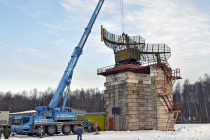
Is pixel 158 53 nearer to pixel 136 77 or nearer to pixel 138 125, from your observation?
pixel 136 77

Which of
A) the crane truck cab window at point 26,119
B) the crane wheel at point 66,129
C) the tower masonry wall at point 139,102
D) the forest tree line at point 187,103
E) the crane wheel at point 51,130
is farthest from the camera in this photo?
the forest tree line at point 187,103

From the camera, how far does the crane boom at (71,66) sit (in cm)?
2688

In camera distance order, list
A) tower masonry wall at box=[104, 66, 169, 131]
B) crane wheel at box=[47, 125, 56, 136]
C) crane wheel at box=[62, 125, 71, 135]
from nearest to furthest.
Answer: crane wheel at box=[47, 125, 56, 136] → crane wheel at box=[62, 125, 71, 135] → tower masonry wall at box=[104, 66, 169, 131]

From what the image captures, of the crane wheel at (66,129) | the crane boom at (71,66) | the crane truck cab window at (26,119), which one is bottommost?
the crane wheel at (66,129)

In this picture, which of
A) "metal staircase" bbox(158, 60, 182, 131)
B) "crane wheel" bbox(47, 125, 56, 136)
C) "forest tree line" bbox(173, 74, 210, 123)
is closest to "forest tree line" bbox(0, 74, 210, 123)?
"forest tree line" bbox(173, 74, 210, 123)

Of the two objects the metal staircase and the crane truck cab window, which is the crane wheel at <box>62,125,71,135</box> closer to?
the crane truck cab window

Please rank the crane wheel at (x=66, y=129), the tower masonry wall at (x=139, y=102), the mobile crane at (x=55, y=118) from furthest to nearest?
the tower masonry wall at (x=139, y=102) → the crane wheel at (x=66, y=129) → the mobile crane at (x=55, y=118)

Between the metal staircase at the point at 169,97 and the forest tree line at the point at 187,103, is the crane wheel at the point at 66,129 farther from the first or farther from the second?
the forest tree line at the point at 187,103

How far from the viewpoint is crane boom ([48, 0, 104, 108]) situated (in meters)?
26.9

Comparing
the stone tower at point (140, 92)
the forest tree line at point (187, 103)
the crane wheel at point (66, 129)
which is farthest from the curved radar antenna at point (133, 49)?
the forest tree line at point (187, 103)

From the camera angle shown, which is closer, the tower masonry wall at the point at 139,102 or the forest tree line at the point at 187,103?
the tower masonry wall at the point at 139,102

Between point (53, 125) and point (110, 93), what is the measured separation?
1090 centimetres

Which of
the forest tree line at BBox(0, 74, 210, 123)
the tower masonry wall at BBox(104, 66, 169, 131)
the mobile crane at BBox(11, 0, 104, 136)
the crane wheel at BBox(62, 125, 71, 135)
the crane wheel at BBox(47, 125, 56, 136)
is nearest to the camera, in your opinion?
the mobile crane at BBox(11, 0, 104, 136)

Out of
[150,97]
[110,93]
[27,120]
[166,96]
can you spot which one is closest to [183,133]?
[166,96]
